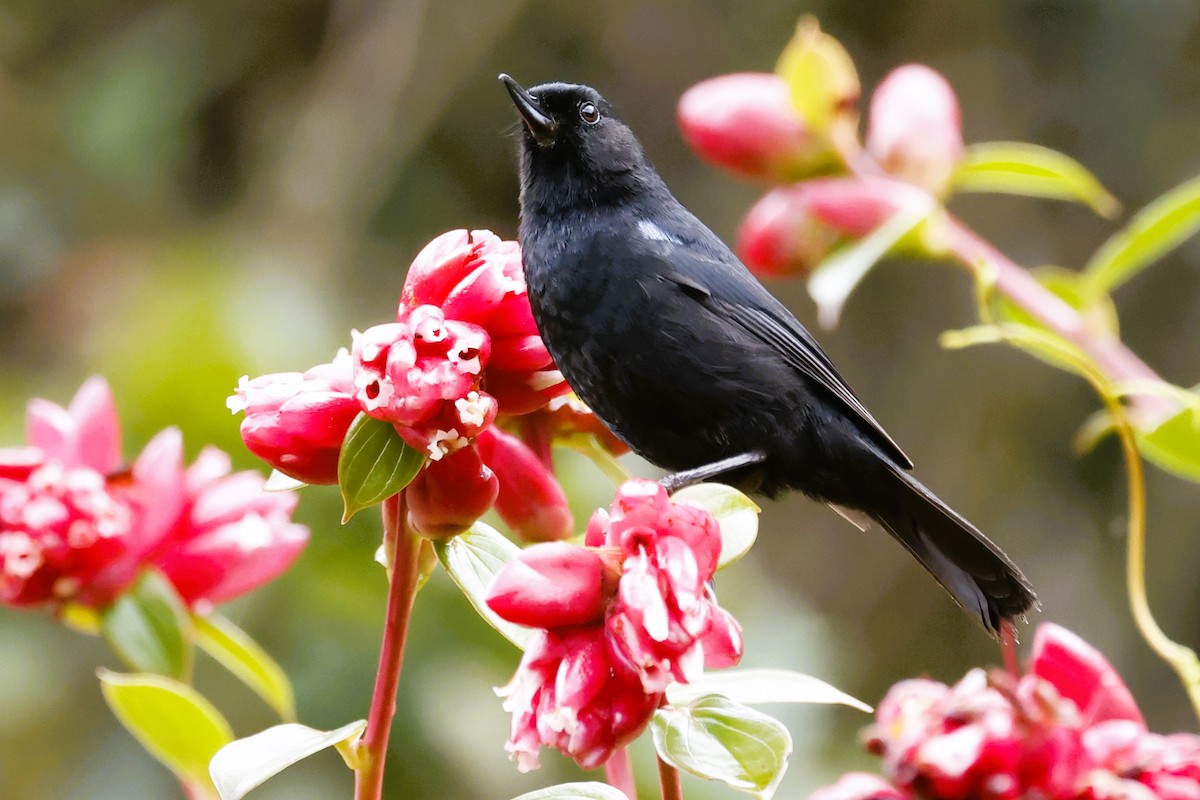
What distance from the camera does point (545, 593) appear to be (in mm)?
789

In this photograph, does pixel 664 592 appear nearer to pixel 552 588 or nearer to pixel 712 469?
pixel 552 588

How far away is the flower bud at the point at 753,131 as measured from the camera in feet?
4.98

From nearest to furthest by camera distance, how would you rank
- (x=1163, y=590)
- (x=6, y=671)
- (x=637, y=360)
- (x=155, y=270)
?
(x=637, y=360) < (x=6, y=671) < (x=155, y=270) < (x=1163, y=590)

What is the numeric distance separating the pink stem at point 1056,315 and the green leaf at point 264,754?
2.72 ft

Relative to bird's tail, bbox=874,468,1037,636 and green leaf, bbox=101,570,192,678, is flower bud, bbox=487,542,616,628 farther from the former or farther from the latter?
bird's tail, bbox=874,468,1037,636

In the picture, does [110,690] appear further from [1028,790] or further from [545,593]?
[1028,790]

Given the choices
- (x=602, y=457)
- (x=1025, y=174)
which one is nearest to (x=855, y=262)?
(x=1025, y=174)

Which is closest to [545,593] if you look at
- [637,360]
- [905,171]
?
[637,360]

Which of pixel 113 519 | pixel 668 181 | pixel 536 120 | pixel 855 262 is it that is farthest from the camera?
pixel 668 181

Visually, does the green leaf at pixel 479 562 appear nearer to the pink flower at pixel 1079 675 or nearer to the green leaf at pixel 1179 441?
the pink flower at pixel 1079 675

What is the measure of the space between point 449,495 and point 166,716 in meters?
0.33

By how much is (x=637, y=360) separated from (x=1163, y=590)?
2653mm

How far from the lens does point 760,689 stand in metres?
0.98

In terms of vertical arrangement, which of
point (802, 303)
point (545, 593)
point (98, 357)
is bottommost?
point (545, 593)
